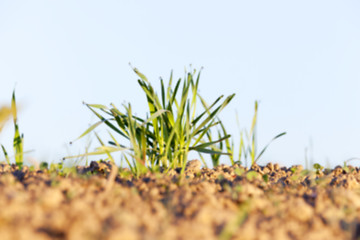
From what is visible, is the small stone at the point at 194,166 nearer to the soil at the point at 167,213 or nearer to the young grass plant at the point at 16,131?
the soil at the point at 167,213

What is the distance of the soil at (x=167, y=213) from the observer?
1.25m

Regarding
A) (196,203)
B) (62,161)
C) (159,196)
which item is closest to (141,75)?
(62,161)

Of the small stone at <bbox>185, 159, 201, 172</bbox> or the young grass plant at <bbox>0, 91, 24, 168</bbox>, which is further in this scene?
the small stone at <bbox>185, 159, 201, 172</bbox>

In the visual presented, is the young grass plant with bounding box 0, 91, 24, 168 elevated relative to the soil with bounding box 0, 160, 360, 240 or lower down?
elevated

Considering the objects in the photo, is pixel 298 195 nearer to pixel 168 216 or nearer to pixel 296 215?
pixel 296 215

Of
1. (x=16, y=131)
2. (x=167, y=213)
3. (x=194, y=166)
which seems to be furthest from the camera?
(x=194, y=166)

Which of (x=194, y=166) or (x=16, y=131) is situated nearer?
(x=16, y=131)

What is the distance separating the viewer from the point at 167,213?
1.64m

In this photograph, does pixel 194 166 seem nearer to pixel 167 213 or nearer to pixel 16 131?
pixel 16 131

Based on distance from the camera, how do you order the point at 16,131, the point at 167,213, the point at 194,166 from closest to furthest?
the point at 167,213 < the point at 16,131 < the point at 194,166

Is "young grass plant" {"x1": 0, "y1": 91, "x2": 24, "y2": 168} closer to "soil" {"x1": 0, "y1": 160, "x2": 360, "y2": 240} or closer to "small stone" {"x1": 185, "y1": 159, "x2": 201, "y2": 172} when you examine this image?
"soil" {"x1": 0, "y1": 160, "x2": 360, "y2": 240}

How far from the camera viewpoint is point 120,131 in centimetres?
320

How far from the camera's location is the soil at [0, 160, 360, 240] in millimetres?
1245

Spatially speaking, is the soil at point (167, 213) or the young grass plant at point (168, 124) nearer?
the soil at point (167, 213)
